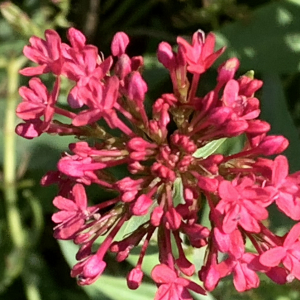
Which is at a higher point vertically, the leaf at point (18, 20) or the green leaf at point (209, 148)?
the green leaf at point (209, 148)

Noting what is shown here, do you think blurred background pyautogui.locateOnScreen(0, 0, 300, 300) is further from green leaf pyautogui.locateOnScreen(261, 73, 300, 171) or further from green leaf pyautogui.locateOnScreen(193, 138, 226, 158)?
green leaf pyautogui.locateOnScreen(193, 138, 226, 158)

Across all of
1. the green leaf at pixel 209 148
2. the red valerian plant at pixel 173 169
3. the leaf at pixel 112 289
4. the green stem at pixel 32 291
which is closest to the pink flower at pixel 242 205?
the red valerian plant at pixel 173 169

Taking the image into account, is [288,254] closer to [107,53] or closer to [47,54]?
[47,54]

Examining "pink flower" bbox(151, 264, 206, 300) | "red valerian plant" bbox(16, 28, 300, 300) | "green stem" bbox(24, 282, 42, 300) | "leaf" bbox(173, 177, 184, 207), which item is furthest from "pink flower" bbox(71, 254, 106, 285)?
"green stem" bbox(24, 282, 42, 300)

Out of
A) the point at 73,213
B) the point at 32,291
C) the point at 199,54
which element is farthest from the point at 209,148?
the point at 32,291

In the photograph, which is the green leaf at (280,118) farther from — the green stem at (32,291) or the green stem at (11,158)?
the green stem at (32,291)

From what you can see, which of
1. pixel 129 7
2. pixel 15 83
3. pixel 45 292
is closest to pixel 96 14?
pixel 129 7

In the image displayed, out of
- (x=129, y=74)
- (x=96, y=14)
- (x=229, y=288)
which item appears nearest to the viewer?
(x=129, y=74)

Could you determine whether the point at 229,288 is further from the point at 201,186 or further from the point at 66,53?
the point at 66,53
